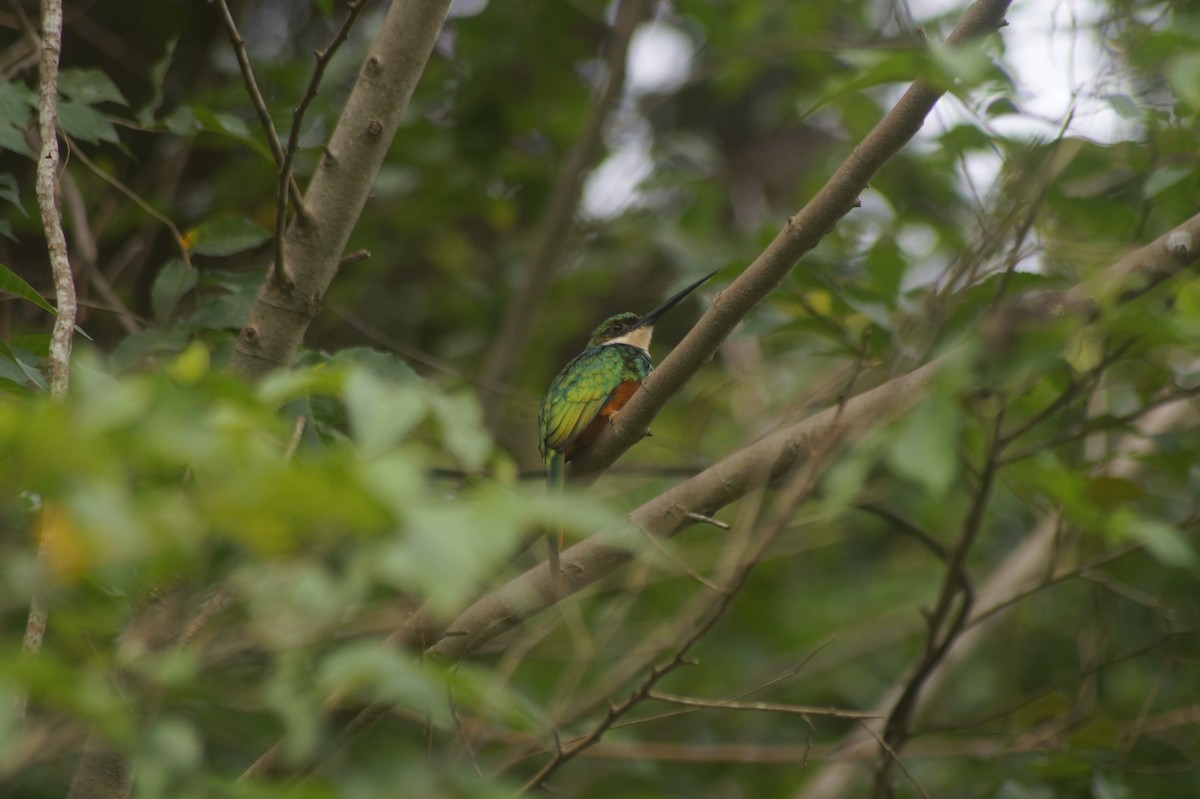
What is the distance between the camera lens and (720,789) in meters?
4.14

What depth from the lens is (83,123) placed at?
2236 mm

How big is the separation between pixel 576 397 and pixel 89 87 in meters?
1.46

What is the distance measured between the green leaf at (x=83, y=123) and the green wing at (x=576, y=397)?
1.33 meters

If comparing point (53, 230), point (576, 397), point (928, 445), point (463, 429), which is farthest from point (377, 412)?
point (576, 397)

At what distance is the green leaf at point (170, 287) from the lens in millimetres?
2367

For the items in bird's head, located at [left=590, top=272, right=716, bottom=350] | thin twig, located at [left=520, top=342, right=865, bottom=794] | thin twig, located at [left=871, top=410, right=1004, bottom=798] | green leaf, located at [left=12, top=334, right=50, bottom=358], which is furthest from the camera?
bird's head, located at [left=590, top=272, right=716, bottom=350]

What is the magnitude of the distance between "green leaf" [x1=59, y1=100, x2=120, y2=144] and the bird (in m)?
1.29

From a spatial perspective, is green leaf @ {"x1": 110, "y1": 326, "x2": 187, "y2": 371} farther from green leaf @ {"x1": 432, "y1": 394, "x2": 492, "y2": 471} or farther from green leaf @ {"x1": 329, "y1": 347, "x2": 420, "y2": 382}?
green leaf @ {"x1": 432, "y1": 394, "x2": 492, "y2": 471}

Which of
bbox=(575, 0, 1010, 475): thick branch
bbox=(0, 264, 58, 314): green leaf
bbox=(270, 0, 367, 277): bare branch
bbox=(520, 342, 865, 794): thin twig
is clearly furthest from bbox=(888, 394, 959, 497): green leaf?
bbox=(0, 264, 58, 314): green leaf

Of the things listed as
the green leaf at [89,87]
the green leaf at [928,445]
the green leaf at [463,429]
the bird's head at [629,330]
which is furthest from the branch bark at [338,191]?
the bird's head at [629,330]

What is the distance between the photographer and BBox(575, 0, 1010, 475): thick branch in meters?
1.84

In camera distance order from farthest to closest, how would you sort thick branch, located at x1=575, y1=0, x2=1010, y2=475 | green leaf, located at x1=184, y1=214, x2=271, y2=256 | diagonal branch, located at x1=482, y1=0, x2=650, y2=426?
diagonal branch, located at x1=482, y1=0, x2=650, y2=426, green leaf, located at x1=184, y1=214, x2=271, y2=256, thick branch, located at x1=575, y1=0, x2=1010, y2=475

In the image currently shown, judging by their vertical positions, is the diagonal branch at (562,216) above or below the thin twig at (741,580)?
above

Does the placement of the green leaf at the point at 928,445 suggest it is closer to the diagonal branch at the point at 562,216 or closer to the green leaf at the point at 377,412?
the green leaf at the point at 377,412
